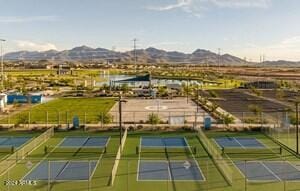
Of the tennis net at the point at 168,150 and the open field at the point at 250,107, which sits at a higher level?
the open field at the point at 250,107

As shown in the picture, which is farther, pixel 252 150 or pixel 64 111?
pixel 64 111

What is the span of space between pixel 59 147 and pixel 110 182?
10.8 m

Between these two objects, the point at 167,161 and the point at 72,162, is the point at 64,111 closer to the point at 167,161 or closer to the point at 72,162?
the point at 72,162

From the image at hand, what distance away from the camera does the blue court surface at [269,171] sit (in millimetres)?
21719

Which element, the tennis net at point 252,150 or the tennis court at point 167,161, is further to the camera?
the tennis net at point 252,150

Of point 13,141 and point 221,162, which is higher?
Answer: point 221,162

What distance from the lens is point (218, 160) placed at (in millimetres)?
24953

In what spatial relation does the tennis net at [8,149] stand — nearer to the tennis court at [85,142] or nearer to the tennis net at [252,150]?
the tennis court at [85,142]

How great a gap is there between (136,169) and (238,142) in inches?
472

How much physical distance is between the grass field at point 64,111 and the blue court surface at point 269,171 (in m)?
21.2

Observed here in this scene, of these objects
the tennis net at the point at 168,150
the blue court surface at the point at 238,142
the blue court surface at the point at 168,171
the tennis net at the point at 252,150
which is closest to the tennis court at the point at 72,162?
the tennis net at the point at 168,150

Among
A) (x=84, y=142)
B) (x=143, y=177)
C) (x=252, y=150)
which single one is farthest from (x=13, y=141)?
(x=252, y=150)

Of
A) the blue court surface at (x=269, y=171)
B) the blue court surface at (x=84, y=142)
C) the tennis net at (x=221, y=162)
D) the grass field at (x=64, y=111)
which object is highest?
the grass field at (x=64, y=111)

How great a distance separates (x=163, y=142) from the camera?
32750 millimetres
